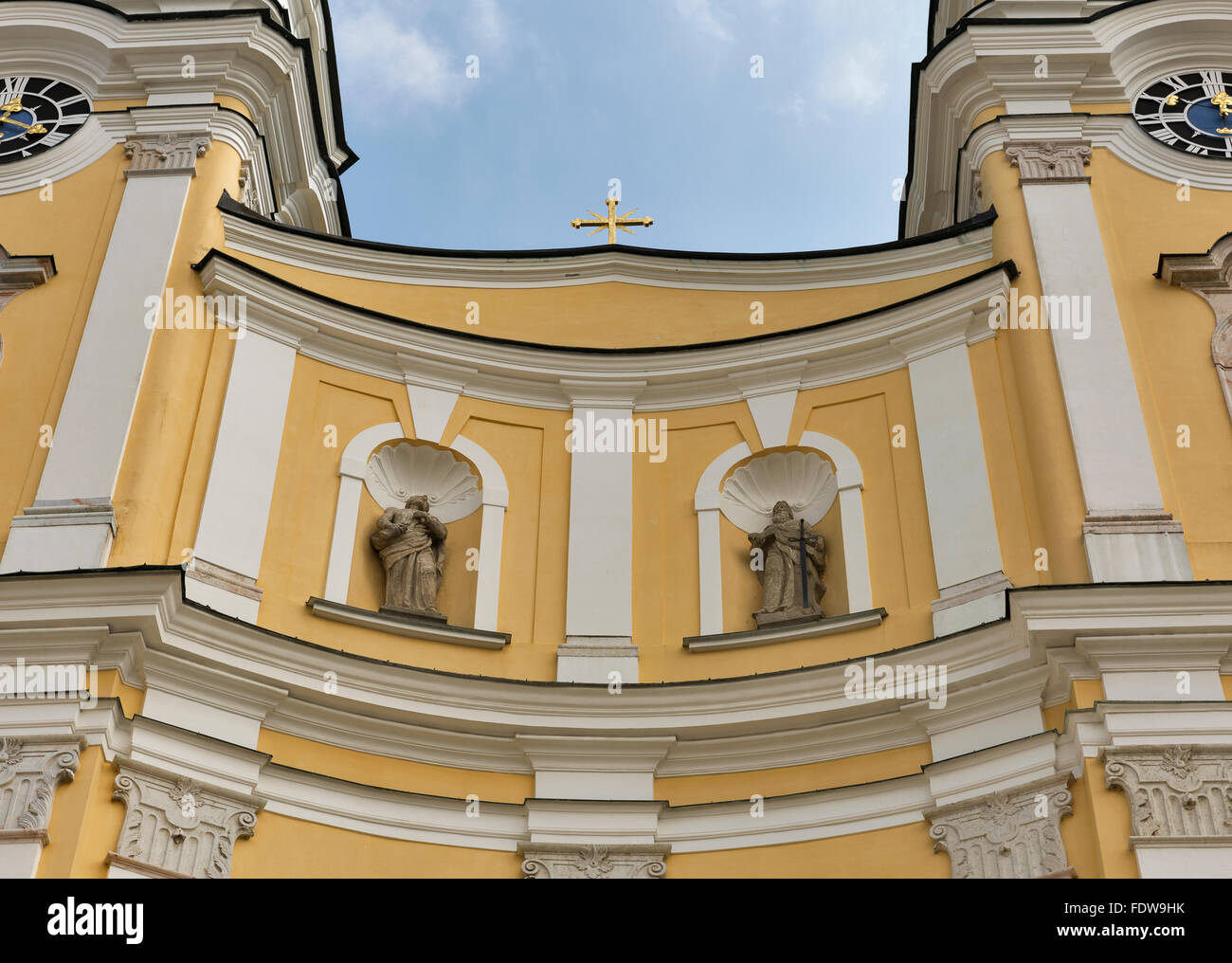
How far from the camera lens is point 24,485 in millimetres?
12000

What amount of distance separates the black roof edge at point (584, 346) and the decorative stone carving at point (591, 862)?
14.5 feet

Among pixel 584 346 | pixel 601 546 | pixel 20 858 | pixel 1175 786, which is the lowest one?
pixel 20 858

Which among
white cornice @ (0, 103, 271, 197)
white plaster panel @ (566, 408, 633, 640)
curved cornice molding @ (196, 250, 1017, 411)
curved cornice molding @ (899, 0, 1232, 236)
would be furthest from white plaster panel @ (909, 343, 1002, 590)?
white cornice @ (0, 103, 271, 197)

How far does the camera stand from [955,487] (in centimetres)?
1252

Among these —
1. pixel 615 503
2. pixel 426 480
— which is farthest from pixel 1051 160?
pixel 426 480

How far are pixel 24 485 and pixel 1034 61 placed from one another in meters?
8.87

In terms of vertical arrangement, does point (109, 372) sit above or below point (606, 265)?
below

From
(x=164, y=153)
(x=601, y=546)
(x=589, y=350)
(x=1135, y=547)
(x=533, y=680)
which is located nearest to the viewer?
(x=1135, y=547)

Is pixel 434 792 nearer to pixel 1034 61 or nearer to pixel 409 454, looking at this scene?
pixel 409 454

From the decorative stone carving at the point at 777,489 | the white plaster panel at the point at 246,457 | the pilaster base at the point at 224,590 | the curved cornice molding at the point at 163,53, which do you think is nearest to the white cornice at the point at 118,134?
the curved cornice molding at the point at 163,53

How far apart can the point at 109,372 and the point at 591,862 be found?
486 centimetres

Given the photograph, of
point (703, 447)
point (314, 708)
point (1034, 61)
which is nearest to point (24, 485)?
point (314, 708)

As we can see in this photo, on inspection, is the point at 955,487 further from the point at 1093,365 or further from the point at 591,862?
the point at 591,862

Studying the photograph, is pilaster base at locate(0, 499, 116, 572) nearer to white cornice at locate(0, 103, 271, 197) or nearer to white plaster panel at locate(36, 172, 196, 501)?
white plaster panel at locate(36, 172, 196, 501)
